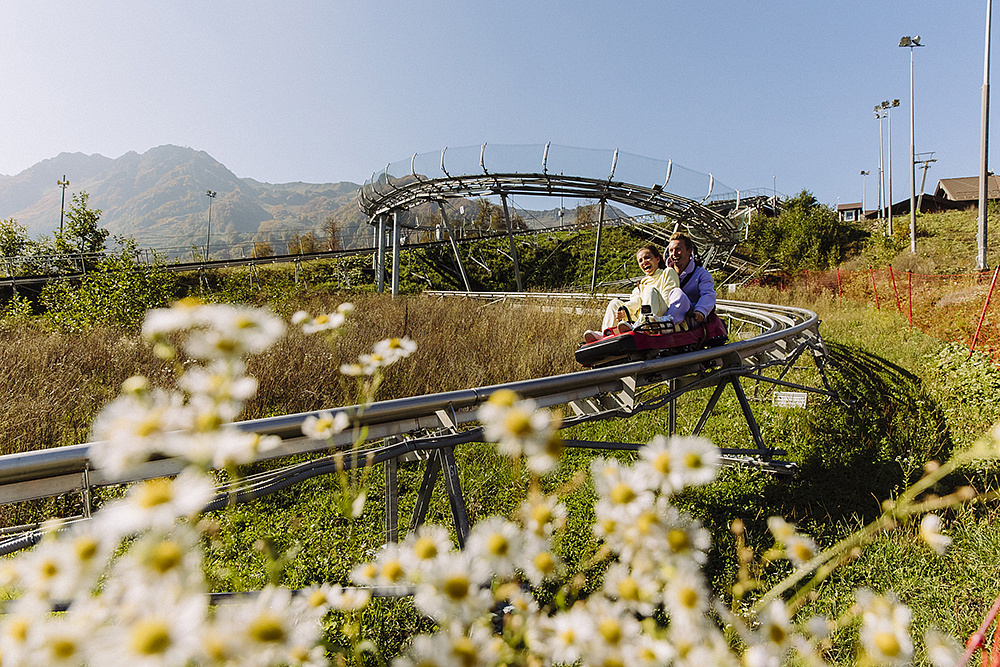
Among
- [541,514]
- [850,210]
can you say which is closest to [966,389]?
[541,514]

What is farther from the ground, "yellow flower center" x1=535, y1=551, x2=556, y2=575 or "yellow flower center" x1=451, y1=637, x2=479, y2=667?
"yellow flower center" x1=451, y1=637, x2=479, y2=667

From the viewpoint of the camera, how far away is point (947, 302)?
434 inches

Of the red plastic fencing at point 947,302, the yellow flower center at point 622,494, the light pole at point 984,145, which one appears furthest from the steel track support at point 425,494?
the light pole at point 984,145

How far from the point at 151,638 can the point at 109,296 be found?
854 centimetres

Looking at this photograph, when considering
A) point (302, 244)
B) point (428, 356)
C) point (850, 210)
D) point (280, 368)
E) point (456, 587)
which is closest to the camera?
point (456, 587)

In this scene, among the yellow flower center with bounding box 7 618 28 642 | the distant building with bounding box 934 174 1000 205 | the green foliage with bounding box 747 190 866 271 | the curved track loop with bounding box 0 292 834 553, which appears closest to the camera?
the yellow flower center with bounding box 7 618 28 642

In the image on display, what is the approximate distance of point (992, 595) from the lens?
265 centimetres

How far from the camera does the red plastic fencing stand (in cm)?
804

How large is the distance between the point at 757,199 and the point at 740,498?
120 ft

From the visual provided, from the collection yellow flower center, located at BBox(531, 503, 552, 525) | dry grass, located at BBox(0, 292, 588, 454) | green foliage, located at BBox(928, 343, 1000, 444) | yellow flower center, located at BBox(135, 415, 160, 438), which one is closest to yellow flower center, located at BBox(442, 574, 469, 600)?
yellow flower center, located at BBox(531, 503, 552, 525)

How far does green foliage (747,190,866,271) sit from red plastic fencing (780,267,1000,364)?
35.1ft

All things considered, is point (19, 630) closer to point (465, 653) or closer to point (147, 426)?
point (147, 426)

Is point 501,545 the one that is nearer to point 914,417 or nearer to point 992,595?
point 992,595

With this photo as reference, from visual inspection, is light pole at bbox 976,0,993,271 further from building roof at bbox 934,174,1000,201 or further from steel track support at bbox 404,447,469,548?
building roof at bbox 934,174,1000,201
